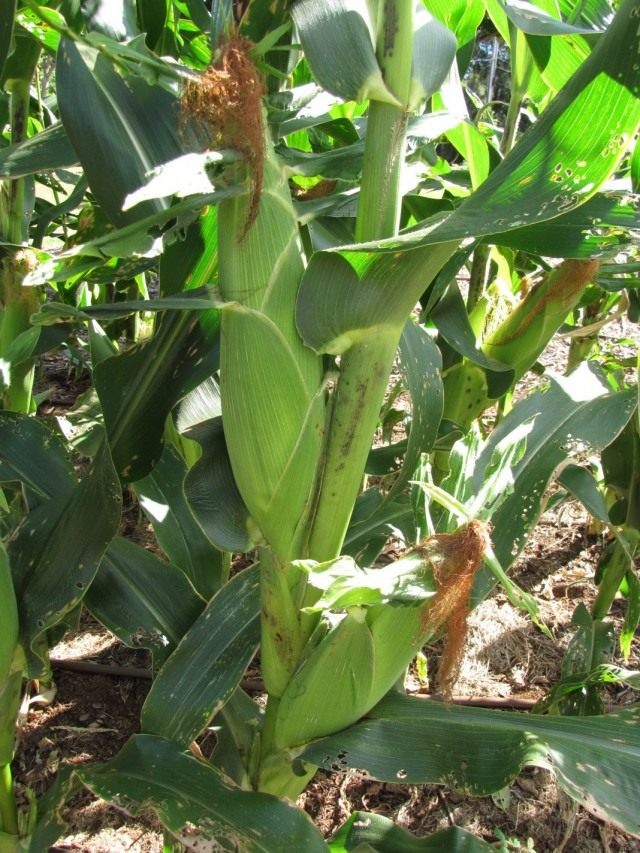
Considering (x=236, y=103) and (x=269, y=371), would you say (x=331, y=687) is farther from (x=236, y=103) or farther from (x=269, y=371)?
(x=236, y=103)

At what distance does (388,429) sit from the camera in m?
1.52

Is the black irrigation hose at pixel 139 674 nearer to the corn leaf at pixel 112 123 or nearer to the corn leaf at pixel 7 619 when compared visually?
the corn leaf at pixel 7 619

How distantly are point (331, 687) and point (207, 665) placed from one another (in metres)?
0.22

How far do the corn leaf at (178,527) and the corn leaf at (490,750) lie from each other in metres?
0.34

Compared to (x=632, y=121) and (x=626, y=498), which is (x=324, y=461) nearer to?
(x=632, y=121)

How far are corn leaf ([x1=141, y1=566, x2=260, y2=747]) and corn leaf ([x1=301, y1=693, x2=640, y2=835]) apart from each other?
5.9 inches

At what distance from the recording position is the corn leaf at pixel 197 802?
76 centimetres

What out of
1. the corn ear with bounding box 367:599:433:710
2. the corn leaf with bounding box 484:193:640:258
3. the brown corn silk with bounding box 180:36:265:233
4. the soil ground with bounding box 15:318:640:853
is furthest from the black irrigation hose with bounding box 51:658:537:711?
the brown corn silk with bounding box 180:36:265:233

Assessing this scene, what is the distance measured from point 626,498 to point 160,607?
0.93m

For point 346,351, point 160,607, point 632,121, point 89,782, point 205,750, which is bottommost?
point 205,750

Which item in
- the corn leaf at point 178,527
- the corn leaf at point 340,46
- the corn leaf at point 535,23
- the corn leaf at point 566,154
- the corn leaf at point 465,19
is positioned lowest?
the corn leaf at point 178,527

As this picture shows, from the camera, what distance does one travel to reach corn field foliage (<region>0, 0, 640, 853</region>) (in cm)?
58

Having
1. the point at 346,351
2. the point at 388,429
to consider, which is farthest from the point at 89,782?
the point at 388,429

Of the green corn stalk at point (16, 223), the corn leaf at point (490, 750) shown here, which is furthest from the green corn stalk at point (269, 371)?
the green corn stalk at point (16, 223)
